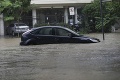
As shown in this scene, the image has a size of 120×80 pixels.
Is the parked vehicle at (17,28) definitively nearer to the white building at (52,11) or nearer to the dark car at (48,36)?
the white building at (52,11)

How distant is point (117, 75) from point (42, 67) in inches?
110

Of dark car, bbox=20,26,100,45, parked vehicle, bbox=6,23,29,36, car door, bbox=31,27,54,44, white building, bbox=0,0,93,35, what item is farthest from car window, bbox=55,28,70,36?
white building, bbox=0,0,93,35

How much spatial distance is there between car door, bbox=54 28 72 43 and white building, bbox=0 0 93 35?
23.4 meters

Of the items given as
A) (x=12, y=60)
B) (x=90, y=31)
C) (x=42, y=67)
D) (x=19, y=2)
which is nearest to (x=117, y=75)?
(x=42, y=67)

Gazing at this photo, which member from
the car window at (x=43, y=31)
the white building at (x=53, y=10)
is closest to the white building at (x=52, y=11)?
the white building at (x=53, y=10)

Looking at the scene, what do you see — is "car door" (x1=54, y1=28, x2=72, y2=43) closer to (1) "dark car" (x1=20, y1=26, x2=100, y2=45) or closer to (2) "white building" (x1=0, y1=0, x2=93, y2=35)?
(1) "dark car" (x1=20, y1=26, x2=100, y2=45)

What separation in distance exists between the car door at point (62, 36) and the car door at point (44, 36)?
339 mm

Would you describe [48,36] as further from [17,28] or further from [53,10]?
[53,10]

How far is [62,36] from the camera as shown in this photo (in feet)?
67.3

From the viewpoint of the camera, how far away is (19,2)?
37.2 metres

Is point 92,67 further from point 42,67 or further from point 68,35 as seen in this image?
point 68,35

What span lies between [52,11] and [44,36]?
1077 inches

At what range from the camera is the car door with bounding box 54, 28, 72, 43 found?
66.8 ft

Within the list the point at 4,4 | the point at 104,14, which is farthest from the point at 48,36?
the point at 104,14
